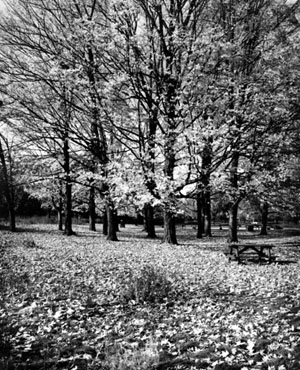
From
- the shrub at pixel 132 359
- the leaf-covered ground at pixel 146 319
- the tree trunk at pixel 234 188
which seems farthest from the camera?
the tree trunk at pixel 234 188

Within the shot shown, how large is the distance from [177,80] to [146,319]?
29.2 feet

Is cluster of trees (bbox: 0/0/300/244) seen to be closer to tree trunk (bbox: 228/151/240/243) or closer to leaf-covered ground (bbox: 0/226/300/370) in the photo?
tree trunk (bbox: 228/151/240/243)

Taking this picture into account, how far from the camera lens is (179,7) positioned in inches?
501

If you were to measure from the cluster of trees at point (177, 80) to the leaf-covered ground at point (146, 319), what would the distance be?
14.7 ft

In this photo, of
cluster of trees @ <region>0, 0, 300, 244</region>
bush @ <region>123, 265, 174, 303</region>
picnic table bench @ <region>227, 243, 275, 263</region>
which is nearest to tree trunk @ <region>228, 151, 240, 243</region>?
cluster of trees @ <region>0, 0, 300, 244</region>

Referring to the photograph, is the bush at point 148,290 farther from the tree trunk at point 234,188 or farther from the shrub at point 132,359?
the tree trunk at point 234,188

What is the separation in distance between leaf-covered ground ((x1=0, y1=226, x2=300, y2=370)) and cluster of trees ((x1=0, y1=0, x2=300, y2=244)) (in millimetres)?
4477

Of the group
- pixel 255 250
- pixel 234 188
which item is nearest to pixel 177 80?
pixel 234 188

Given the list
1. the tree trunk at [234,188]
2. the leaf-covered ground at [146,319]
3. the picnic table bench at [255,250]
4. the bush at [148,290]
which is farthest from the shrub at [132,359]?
the tree trunk at [234,188]

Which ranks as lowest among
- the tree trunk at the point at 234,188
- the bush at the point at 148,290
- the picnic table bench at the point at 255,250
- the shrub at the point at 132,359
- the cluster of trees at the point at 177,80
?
the shrub at the point at 132,359

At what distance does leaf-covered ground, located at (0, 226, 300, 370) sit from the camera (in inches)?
149

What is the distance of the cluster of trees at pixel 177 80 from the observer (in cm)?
1134

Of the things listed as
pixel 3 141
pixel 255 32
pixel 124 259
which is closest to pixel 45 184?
pixel 3 141

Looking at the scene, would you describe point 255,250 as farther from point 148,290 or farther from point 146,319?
point 146,319
